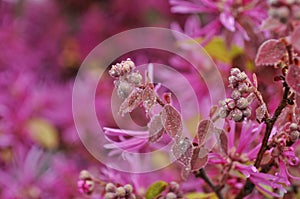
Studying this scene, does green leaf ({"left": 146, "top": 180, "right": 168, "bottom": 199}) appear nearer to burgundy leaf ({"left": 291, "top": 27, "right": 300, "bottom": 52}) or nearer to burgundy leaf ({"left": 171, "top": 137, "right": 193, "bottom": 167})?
burgundy leaf ({"left": 171, "top": 137, "right": 193, "bottom": 167})

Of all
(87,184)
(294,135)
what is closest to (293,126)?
(294,135)

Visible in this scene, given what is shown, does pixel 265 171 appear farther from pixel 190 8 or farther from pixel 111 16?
pixel 111 16

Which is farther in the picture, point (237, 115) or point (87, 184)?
point (87, 184)

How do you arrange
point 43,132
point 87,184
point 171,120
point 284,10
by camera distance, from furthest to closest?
point 43,132 < point 87,184 < point 171,120 < point 284,10

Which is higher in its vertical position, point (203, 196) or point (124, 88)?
point (124, 88)

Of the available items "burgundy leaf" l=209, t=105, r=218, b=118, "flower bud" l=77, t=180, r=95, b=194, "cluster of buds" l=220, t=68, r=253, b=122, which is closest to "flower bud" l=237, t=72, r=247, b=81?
"cluster of buds" l=220, t=68, r=253, b=122

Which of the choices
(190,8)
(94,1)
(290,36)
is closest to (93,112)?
(190,8)

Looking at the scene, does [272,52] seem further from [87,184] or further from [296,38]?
[87,184]
